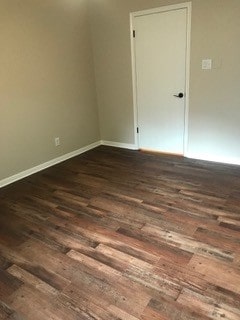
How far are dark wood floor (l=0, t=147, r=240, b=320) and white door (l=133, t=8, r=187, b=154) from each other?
0.81 metres

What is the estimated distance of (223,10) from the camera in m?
3.26

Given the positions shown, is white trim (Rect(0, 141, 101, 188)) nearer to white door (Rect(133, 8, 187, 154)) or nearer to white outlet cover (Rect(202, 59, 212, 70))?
white door (Rect(133, 8, 187, 154))

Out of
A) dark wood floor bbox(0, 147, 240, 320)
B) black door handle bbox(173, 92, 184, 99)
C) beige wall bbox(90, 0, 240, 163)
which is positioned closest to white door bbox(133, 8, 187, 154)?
A: black door handle bbox(173, 92, 184, 99)

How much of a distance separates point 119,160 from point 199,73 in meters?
1.73

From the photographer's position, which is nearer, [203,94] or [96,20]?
[203,94]

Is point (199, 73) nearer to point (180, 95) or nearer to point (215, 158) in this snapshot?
point (180, 95)

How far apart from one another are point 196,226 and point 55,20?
133 inches

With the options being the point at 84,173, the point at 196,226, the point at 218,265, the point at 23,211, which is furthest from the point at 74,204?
the point at 218,265

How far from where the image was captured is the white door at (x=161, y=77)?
369 cm

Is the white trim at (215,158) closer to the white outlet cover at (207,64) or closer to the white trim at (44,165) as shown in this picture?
the white outlet cover at (207,64)

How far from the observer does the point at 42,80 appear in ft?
12.4

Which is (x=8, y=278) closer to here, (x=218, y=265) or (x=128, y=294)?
(x=128, y=294)

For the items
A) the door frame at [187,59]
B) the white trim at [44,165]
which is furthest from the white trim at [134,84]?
the white trim at [44,165]

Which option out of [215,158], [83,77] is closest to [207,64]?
[215,158]
